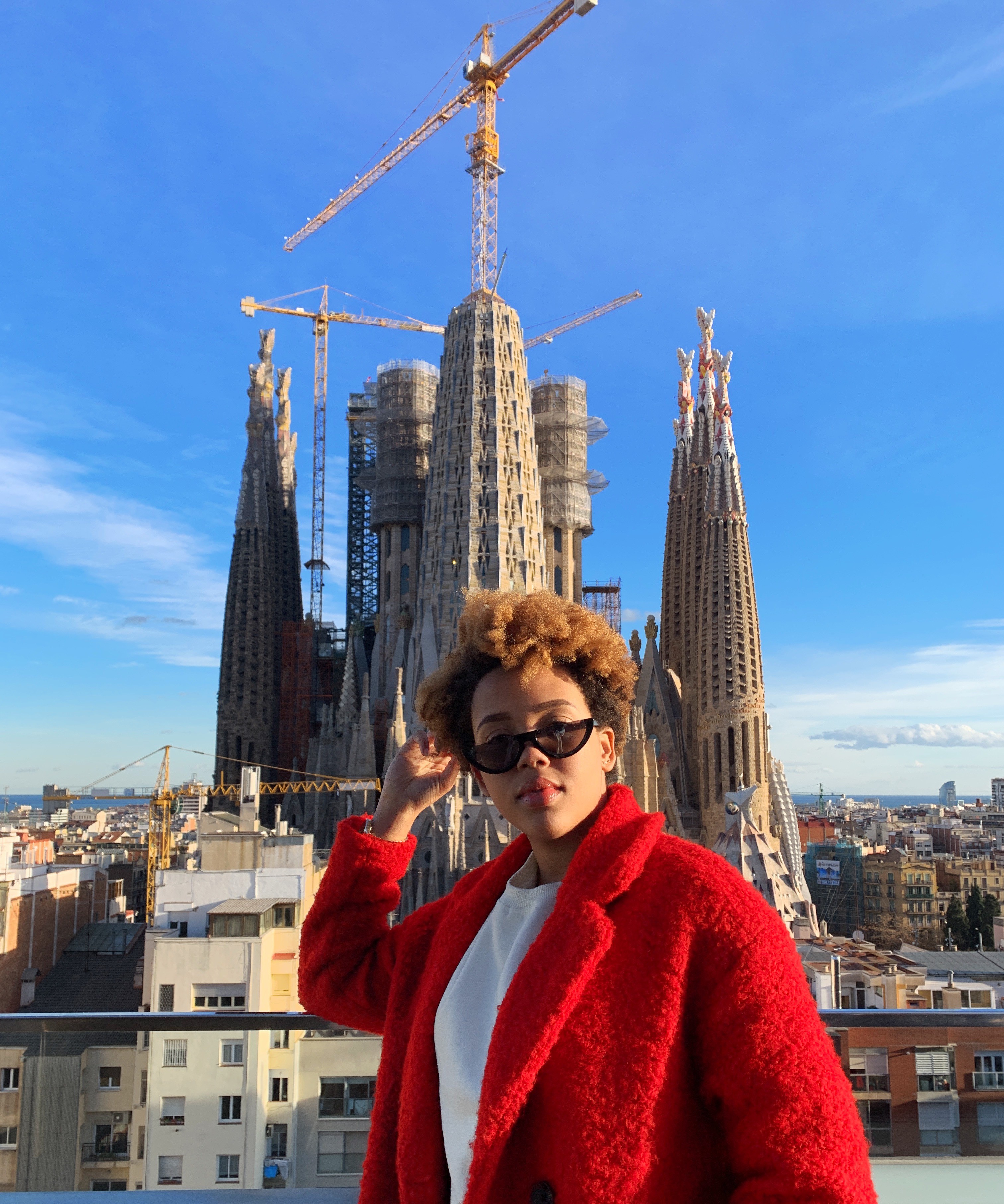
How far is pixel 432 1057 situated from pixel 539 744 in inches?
26.2

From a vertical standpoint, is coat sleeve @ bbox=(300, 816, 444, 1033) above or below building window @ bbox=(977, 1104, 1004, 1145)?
above

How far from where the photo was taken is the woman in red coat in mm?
1508

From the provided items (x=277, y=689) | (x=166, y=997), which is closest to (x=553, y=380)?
(x=277, y=689)

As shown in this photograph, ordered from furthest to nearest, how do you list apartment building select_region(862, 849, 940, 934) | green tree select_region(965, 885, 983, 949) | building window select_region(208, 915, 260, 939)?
apartment building select_region(862, 849, 940, 934), green tree select_region(965, 885, 983, 949), building window select_region(208, 915, 260, 939)

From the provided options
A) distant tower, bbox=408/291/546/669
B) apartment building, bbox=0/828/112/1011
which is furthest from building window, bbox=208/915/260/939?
distant tower, bbox=408/291/546/669

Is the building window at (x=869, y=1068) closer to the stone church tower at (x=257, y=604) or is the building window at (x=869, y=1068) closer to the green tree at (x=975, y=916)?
the green tree at (x=975, y=916)

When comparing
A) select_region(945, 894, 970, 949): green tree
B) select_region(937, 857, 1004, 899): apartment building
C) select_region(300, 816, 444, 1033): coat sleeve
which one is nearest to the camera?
select_region(300, 816, 444, 1033): coat sleeve

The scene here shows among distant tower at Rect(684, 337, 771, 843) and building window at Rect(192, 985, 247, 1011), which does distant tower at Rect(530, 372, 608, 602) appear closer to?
distant tower at Rect(684, 337, 771, 843)

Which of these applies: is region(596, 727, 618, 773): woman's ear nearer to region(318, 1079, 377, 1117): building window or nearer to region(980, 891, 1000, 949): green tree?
region(318, 1079, 377, 1117): building window

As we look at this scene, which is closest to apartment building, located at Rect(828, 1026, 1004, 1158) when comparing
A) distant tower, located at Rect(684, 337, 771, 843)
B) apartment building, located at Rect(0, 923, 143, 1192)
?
apartment building, located at Rect(0, 923, 143, 1192)

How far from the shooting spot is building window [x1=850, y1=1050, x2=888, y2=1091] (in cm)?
295

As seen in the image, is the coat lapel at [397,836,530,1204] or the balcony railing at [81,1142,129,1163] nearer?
the coat lapel at [397,836,530,1204]

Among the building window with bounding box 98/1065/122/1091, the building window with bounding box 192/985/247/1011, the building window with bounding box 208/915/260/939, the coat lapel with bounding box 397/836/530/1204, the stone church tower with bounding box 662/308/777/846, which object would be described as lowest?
the building window with bounding box 192/985/247/1011

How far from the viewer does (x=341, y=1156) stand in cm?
322
